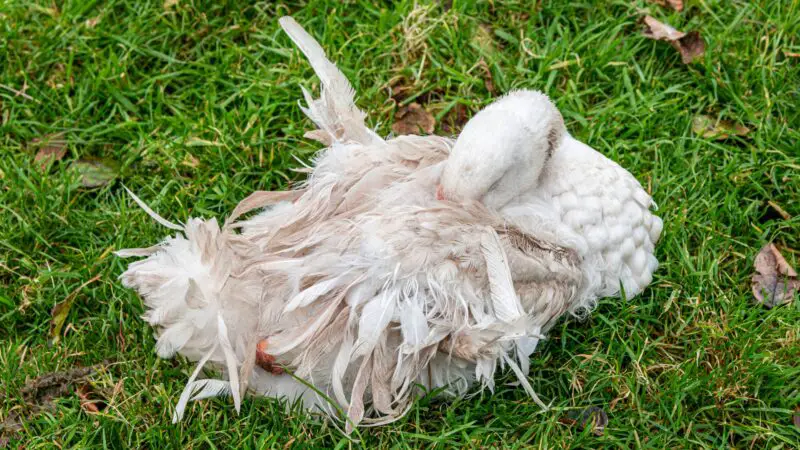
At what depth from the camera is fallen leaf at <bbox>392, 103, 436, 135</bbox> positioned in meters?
3.63

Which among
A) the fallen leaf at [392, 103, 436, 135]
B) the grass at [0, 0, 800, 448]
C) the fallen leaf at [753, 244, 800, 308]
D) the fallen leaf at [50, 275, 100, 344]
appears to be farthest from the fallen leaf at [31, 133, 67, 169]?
the fallen leaf at [753, 244, 800, 308]

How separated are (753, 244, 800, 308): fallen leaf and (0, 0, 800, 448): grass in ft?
0.13

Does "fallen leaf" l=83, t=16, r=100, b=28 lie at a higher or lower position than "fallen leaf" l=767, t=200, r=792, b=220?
higher

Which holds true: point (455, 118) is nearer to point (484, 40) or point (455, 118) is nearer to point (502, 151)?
point (484, 40)

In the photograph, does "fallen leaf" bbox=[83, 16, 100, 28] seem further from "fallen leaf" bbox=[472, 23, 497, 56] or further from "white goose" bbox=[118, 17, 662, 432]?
"fallen leaf" bbox=[472, 23, 497, 56]

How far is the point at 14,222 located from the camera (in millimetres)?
3332

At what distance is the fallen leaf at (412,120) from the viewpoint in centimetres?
363

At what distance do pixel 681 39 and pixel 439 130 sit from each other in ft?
3.17

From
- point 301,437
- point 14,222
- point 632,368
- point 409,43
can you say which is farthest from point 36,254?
point 632,368

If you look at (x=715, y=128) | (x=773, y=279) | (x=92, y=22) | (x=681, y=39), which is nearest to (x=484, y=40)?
(x=681, y=39)

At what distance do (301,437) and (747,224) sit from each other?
5.31 ft

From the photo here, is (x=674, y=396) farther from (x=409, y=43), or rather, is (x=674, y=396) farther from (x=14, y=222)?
(x=14, y=222)

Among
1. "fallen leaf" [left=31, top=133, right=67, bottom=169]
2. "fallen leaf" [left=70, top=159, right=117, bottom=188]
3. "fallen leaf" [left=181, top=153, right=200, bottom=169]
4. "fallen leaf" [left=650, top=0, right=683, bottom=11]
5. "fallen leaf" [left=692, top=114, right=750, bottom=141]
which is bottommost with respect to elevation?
"fallen leaf" [left=692, top=114, right=750, bottom=141]

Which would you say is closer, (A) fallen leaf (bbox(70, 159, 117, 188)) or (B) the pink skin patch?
(B) the pink skin patch
